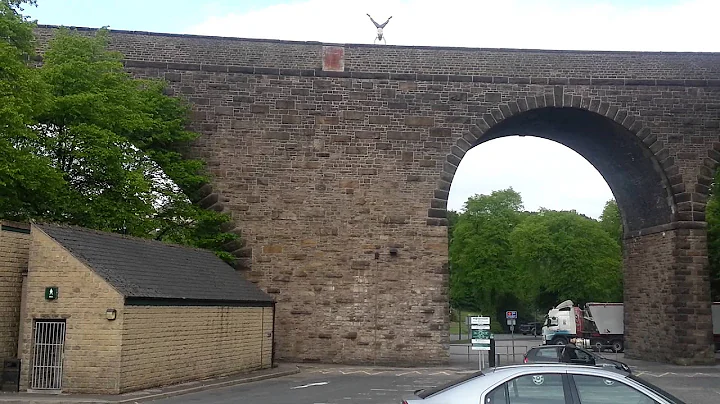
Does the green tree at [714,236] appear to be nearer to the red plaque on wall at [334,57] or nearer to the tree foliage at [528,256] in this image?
the tree foliage at [528,256]

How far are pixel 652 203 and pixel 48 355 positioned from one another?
22.6 metres

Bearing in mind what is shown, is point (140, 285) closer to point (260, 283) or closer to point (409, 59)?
point (260, 283)

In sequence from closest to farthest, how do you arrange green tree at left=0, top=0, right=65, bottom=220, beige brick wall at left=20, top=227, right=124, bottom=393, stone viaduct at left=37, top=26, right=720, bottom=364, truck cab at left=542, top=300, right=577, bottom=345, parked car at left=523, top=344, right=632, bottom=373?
1. beige brick wall at left=20, top=227, right=124, bottom=393
2. green tree at left=0, top=0, right=65, bottom=220
3. parked car at left=523, top=344, right=632, bottom=373
4. stone viaduct at left=37, top=26, right=720, bottom=364
5. truck cab at left=542, top=300, right=577, bottom=345

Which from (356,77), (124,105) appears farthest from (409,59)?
(124,105)

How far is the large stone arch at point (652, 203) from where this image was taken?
26.9 meters

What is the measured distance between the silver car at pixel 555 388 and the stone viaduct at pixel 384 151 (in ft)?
61.0

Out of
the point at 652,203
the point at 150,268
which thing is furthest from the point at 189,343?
the point at 652,203

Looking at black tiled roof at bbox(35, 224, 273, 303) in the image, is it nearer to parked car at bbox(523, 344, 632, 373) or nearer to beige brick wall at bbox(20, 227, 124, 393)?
beige brick wall at bbox(20, 227, 124, 393)

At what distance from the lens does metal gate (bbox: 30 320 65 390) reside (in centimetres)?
1544

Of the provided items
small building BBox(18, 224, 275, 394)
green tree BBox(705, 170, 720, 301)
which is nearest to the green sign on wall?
small building BBox(18, 224, 275, 394)

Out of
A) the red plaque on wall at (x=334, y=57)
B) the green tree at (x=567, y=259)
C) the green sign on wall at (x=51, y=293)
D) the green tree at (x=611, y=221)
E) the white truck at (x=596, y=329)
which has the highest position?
the red plaque on wall at (x=334, y=57)

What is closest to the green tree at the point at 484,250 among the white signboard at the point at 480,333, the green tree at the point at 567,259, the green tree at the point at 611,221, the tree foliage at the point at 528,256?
the tree foliage at the point at 528,256

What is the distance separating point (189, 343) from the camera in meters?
17.7

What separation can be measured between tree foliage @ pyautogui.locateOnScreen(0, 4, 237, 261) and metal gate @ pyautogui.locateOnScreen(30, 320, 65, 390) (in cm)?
389
